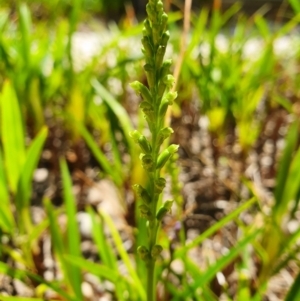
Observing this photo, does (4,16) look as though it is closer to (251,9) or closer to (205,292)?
(205,292)

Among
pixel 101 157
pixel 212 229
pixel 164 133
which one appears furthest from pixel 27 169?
pixel 164 133

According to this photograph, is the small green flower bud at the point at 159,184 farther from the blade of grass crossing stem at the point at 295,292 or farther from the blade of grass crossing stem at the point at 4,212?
the blade of grass crossing stem at the point at 4,212

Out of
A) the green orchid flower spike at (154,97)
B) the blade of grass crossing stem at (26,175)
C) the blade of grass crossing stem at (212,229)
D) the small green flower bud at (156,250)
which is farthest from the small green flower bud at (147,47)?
the blade of grass crossing stem at (26,175)

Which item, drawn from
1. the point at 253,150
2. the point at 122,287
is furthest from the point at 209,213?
the point at 122,287

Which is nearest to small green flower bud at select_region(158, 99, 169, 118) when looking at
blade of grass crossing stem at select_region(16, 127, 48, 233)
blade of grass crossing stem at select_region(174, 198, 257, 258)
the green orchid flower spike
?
the green orchid flower spike

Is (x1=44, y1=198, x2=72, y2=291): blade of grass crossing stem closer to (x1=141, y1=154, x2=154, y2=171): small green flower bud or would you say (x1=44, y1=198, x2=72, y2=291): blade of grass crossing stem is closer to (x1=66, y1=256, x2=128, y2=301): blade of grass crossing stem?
(x1=66, y1=256, x2=128, y2=301): blade of grass crossing stem

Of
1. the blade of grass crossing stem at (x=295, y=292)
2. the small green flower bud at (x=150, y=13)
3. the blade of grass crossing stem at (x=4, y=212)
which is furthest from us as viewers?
the blade of grass crossing stem at (x=4, y=212)

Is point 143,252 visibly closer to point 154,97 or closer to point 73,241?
point 154,97

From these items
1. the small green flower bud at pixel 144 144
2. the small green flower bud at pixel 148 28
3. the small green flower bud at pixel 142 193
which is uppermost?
the small green flower bud at pixel 148 28

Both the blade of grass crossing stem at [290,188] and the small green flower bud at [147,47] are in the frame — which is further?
the blade of grass crossing stem at [290,188]
